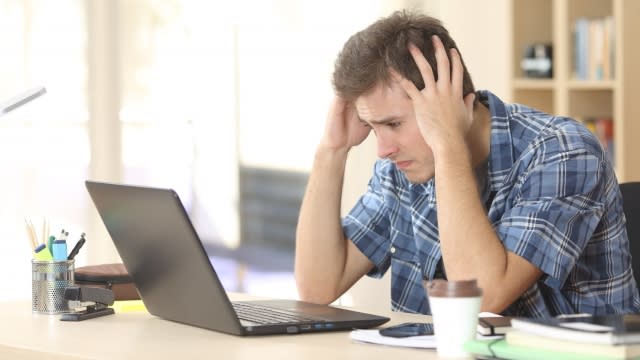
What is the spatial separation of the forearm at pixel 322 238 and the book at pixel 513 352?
0.91 metres

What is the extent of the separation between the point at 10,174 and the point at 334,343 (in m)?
2.45

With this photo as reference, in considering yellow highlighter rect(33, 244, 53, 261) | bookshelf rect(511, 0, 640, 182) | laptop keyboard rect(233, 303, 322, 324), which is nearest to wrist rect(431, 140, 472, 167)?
laptop keyboard rect(233, 303, 322, 324)

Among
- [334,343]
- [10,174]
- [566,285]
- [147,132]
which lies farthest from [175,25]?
[334,343]

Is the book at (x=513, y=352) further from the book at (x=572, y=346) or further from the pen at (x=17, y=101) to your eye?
the pen at (x=17, y=101)

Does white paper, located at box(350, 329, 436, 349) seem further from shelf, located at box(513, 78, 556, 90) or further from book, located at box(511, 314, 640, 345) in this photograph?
shelf, located at box(513, 78, 556, 90)

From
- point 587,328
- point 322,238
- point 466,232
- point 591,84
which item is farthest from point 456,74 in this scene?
point 591,84

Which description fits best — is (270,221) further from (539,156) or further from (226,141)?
(539,156)

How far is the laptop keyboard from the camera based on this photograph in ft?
5.73

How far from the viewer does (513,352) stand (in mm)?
1387

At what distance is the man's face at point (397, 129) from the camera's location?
208 centimetres

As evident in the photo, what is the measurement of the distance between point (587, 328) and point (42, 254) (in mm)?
1008

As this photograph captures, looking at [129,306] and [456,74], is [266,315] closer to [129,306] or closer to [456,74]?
[129,306]

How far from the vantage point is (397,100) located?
2.08m

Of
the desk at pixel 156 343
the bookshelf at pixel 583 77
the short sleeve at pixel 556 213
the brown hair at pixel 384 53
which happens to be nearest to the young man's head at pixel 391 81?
the brown hair at pixel 384 53
